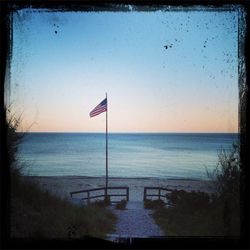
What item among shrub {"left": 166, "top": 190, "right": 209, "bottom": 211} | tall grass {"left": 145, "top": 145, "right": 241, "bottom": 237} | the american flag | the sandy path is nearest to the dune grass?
the sandy path

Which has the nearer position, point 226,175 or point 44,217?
point 44,217

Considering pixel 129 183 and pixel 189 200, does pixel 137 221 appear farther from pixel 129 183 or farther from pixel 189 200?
pixel 129 183

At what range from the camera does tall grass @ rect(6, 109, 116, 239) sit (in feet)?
19.5

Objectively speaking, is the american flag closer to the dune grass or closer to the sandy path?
the dune grass

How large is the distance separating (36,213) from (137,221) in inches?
219

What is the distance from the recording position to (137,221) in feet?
40.7

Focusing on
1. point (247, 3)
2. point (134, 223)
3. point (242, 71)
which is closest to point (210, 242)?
point (242, 71)

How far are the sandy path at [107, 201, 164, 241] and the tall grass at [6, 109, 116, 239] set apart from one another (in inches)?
22.8

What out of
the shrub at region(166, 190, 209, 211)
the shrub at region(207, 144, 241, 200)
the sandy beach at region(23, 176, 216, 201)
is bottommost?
the sandy beach at region(23, 176, 216, 201)

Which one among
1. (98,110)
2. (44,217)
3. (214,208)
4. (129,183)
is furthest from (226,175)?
(129,183)

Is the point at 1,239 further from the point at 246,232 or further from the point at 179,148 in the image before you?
the point at 179,148

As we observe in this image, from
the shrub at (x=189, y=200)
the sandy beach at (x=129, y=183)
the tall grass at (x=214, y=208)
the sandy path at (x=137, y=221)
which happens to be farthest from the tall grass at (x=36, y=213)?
the sandy beach at (x=129, y=183)

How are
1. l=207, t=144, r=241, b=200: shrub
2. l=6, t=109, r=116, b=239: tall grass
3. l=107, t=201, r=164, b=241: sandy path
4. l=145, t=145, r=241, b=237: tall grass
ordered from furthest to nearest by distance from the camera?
l=107, t=201, r=164, b=241: sandy path → l=207, t=144, r=241, b=200: shrub → l=145, t=145, r=241, b=237: tall grass → l=6, t=109, r=116, b=239: tall grass

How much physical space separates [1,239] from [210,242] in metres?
2.90
